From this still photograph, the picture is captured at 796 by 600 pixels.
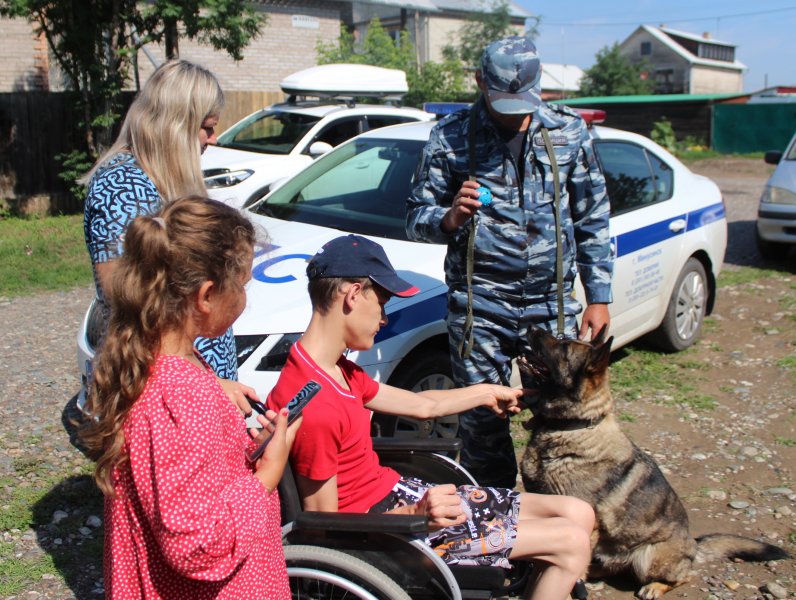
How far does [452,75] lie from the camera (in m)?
23.1

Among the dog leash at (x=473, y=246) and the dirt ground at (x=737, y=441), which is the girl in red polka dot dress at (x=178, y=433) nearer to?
the dog leash at (x=473, y=246)

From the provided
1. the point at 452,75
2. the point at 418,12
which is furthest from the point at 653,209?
the point at 418,12

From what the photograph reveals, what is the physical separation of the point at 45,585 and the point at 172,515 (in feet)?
6.91

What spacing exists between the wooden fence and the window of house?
9.75m

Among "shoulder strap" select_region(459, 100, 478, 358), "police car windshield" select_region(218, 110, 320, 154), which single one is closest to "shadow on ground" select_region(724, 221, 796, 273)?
"police car windshield" select_region(218, 110, 320, 154)

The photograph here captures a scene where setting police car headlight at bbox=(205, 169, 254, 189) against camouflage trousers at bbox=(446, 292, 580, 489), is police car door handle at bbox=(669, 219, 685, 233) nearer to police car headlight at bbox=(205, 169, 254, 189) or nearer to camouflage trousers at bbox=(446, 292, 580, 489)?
camouflage trousers at bbox=(446, 292, 580, 489)

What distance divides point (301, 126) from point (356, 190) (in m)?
5.21

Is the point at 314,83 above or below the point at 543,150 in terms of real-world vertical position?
above

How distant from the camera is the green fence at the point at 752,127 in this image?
24781 mm

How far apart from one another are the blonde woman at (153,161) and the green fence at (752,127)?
2526 cm

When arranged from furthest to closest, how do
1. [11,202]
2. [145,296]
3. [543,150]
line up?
1. [11,202]
2. [543,150]
3. [145,296]

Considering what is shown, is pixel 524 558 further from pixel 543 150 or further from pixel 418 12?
pixel 418 12

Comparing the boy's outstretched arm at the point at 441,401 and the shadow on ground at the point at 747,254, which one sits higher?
the boy's outstretched arm at the point at 441,401

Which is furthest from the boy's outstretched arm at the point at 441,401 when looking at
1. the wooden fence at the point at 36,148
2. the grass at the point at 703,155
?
the grass at the point at 703,155
